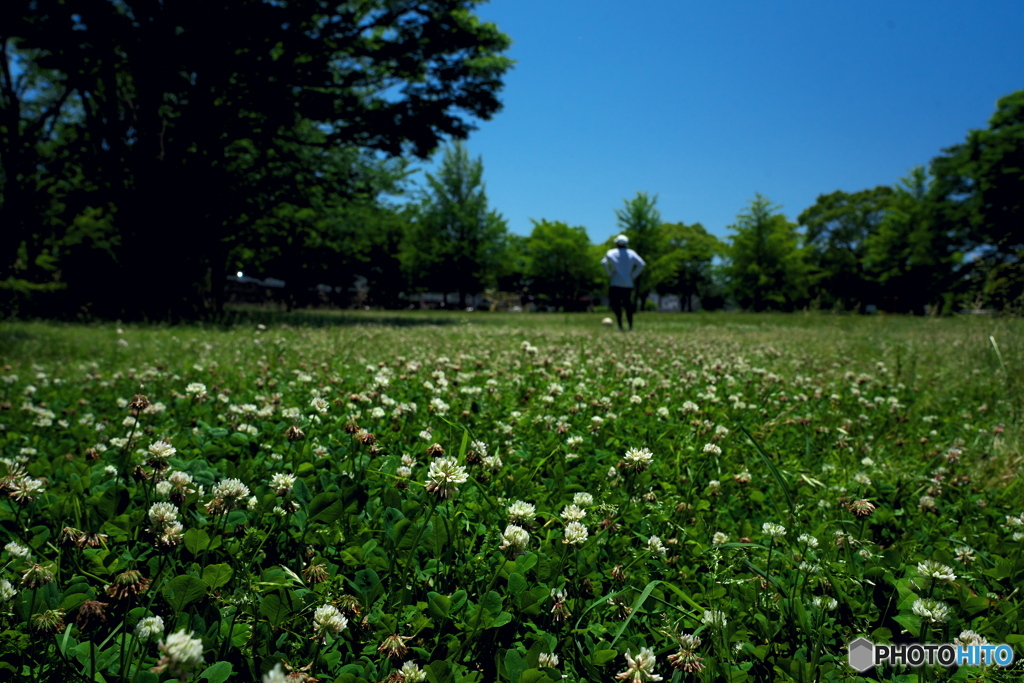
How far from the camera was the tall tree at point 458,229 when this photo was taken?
48.8 metres

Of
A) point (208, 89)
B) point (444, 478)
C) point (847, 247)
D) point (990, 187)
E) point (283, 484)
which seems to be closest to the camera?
point (444, 478)

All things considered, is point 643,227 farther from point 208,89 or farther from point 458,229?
point 208,89

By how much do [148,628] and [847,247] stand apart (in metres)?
78.0

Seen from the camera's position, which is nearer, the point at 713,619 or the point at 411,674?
the point at 411,674

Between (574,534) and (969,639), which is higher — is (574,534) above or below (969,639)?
above

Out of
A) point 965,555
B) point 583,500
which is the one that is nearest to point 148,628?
point 583,500

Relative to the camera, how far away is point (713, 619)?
1.78 meters

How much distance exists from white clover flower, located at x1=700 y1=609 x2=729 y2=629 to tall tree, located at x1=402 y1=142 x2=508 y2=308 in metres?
47.7

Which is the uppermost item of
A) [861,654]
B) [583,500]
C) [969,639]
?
[583,500]

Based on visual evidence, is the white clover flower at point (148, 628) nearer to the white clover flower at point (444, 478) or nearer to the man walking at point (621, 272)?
the white clover flower at point (444, 478)

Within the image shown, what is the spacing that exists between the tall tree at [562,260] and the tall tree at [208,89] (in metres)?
38.8

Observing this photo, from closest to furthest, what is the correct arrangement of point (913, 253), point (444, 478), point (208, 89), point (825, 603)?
point (444, 478), point (825, 603), point (208, 89), point (913, 253)

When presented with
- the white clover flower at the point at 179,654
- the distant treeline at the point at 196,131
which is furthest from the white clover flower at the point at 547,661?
the distant treeline at the point at 196,131

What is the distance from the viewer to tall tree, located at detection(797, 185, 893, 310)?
64.3 metres
